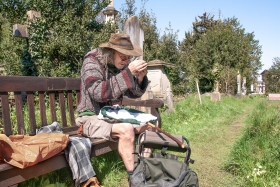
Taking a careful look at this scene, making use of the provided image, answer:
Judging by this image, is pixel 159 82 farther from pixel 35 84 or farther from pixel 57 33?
pixel 35 84

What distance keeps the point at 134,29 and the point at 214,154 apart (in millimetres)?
2376

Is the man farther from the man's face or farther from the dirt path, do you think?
the dirt path

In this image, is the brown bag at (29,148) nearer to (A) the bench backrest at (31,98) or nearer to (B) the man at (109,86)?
(A) the bench backrest at (31,98)

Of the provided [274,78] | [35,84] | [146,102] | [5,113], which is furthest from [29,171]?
[274,78]

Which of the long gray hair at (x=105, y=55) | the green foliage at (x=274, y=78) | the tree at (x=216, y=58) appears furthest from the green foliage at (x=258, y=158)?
the green foliage at (x=274, y=78)

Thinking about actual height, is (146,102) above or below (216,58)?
below

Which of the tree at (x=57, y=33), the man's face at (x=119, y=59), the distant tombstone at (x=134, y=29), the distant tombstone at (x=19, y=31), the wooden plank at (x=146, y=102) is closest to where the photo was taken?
the man's face at (x=119, y=59)

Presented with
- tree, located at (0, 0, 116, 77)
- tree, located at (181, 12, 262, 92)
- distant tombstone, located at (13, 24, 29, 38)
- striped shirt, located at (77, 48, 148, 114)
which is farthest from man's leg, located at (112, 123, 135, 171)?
tree, located at (181, 12, 262, 92)

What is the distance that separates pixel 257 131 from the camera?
4.21 meters

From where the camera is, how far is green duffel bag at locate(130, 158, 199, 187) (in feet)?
6.34

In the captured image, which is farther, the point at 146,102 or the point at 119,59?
the point at 146,102

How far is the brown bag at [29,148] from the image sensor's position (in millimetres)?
1925

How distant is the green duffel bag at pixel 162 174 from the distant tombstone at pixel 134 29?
305 cm

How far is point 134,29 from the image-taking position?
4816mm
